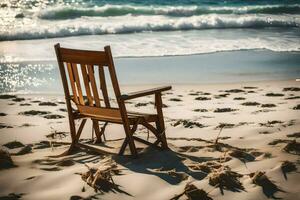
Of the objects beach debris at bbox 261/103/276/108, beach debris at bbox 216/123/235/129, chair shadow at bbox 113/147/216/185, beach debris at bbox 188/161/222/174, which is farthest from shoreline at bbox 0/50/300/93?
beach debris at bbox 188/161/222/174

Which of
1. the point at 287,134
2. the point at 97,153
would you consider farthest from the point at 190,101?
the point at 97,153

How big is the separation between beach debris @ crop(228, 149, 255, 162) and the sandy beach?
0.01 metres

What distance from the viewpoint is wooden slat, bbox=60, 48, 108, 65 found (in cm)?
411

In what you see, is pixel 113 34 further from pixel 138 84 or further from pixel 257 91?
pixel 257 91

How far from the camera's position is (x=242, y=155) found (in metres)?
4.38

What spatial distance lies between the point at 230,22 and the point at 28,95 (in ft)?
50.3

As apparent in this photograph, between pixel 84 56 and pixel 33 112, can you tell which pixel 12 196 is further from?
pixel 33 112

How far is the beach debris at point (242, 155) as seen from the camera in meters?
4.28

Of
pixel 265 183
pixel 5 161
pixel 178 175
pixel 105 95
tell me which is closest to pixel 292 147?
pixel 265 183

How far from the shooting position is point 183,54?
42.5 ft

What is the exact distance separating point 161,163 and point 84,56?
1.41 m

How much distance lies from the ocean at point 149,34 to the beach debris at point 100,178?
5250mm

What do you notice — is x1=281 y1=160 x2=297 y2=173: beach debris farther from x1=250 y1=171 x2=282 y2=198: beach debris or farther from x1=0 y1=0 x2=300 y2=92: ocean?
x1=0 y1=0 x2=300 y2=92: ocean

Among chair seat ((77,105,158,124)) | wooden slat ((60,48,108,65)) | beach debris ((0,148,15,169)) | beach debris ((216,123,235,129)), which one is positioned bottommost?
beach debris ((216,123,235,129))
